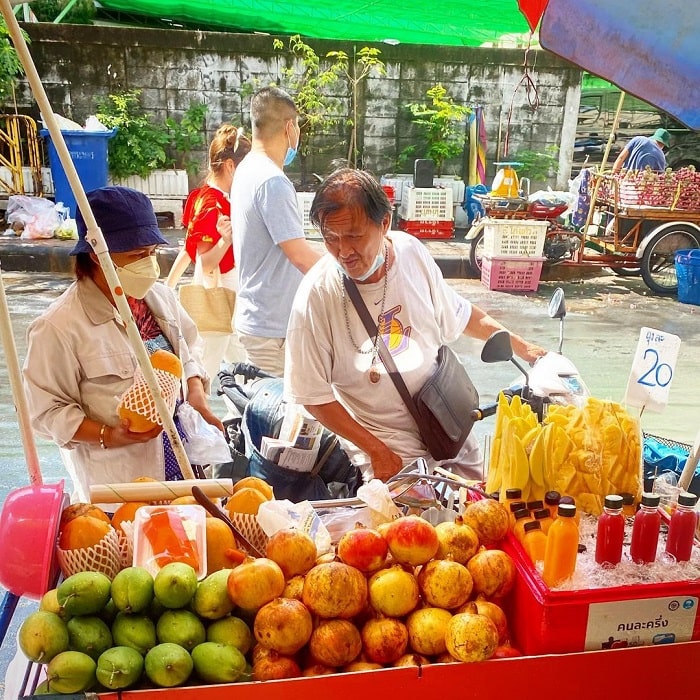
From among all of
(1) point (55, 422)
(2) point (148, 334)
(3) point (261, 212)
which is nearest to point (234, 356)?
(3) point (261, 212)

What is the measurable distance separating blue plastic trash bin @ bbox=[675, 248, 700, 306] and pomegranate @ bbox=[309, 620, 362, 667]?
743 centimetres

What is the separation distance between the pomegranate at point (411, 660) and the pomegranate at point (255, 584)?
0.26m

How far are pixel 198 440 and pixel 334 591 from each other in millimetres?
990

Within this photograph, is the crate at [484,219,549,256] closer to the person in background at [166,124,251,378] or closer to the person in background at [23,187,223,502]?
the person in background at [166,124,251,378]

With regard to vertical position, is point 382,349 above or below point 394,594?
above

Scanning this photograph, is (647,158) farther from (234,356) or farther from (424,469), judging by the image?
(424,469)

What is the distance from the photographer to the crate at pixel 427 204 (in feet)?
32.0

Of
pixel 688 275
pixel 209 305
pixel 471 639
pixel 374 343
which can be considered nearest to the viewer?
pixel 471 639

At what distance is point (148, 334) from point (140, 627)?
3.79 ft

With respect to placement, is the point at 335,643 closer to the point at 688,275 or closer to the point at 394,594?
the point at 394,594

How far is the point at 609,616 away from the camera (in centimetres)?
141

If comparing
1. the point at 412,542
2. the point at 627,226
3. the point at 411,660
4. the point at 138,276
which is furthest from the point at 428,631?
the point at 627,226

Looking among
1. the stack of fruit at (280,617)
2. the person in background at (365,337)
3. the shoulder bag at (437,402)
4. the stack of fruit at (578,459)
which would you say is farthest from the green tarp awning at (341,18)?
the stack of fruit at (280,617)

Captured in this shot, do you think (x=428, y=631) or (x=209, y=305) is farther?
(x=209, y=305)
